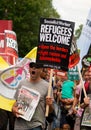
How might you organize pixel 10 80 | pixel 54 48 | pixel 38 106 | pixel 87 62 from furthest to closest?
1. pixel 87 62
2. pixel 10 80
3. pixel 54 48
4. pixel 38 106

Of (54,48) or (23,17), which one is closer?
(54,48)

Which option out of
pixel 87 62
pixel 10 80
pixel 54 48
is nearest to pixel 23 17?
pixel 87 62

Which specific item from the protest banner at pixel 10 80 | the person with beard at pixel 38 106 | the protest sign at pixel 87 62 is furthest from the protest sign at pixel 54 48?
the protest sign at pixel 87 62

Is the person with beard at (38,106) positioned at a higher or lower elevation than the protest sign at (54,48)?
lower

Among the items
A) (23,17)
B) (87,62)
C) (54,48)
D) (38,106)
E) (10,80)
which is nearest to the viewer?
(38,106)

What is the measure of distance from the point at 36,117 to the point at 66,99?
265cm

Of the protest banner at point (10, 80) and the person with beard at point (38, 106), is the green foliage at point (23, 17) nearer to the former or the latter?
the protest banner at point (10, 80)

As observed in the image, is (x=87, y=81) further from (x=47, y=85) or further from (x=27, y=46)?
(x=27, y=46)

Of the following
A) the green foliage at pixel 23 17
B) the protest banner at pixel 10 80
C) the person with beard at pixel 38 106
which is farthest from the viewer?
the green foliage at pixel 23 17

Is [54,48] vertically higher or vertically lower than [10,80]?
higher

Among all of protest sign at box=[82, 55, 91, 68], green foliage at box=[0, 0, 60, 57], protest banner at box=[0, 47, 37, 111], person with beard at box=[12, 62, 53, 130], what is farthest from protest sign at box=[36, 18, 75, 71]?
green foliage at box=[0, 0, 60, 57]

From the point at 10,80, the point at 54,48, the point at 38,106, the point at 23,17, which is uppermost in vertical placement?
the point at 54,48

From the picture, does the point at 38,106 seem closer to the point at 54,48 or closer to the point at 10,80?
the point at 54,48

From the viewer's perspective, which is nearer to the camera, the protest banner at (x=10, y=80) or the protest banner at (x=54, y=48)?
the protest banner at (x=54, y=48)
